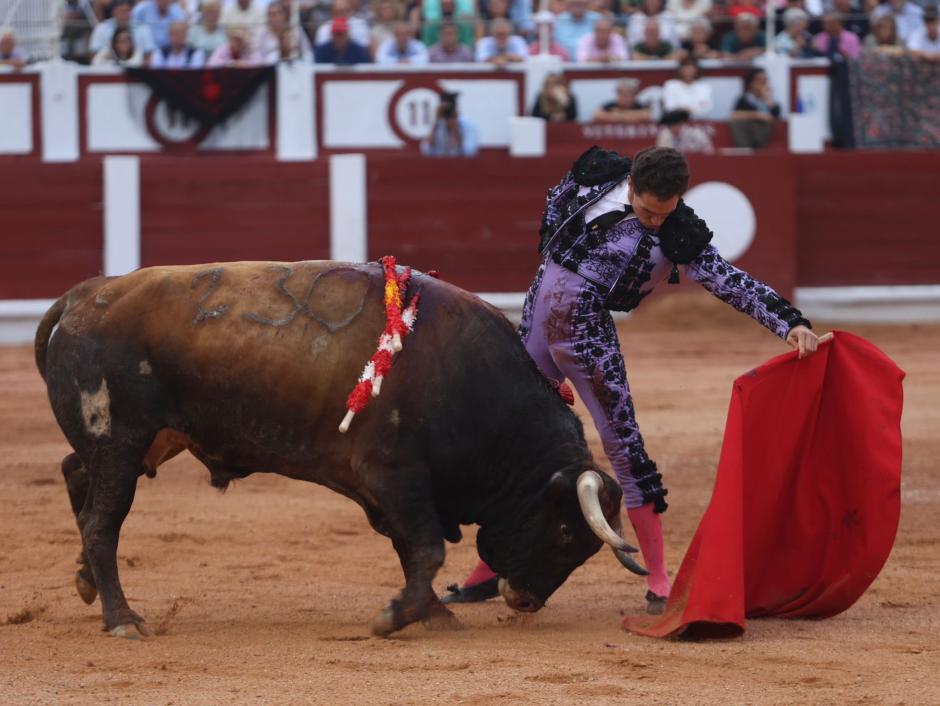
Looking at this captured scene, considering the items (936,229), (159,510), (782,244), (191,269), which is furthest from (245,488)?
(936,229)

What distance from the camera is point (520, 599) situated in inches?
160

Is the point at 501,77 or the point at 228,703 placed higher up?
the point at 501,77

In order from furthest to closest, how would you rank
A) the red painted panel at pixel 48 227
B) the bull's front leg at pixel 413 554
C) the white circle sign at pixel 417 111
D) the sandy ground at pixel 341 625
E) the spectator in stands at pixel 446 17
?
the spectator in stands at pixel 446 17 < the white circle sign at pixel 417 111 < the red painted panel at pixel 48 227 < the bull's front leg at pixel 413 554 < the sandy ground at pixel 341 625

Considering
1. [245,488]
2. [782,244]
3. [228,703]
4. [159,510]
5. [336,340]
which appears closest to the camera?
[228,703]

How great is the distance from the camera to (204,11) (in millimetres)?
12180

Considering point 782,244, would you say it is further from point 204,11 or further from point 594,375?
point 594,375

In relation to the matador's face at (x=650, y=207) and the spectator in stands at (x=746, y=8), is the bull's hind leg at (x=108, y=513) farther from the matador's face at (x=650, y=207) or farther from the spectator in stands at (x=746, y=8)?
the spectator in stands at (x=746, y=8)

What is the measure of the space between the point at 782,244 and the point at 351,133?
3469mm

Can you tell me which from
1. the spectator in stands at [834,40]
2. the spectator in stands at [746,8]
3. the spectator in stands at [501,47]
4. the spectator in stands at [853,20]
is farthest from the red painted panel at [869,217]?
the spectator in stands at [501,47]

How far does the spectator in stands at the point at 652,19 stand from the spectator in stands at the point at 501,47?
2.76 ft

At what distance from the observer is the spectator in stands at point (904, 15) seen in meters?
12.2

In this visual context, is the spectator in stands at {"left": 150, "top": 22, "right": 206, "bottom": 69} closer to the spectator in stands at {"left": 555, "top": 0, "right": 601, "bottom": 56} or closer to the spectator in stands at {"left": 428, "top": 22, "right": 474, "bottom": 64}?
the spectator in stands at {"left": 428, "top": 22, "right": 474, "bottom": 64}

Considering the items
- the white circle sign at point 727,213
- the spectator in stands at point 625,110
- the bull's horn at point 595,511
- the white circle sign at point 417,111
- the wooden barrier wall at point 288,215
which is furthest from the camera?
the white circle sign at point 417,111

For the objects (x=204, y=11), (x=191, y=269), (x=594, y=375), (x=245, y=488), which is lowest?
(x=245, y=488)
